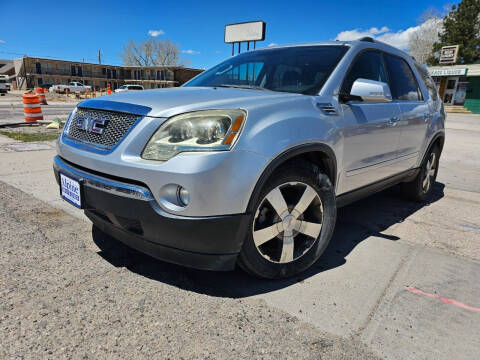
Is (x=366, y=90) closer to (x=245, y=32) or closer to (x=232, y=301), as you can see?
(x=232, y=301)

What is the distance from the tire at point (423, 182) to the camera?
420 centimetres

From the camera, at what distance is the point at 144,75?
219ft

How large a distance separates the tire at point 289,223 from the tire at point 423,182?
2.23 m

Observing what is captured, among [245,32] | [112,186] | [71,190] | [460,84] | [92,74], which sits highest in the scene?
[92,74]

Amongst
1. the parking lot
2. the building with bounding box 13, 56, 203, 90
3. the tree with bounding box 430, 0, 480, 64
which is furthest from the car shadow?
the building with bounding box 13, 56, 203, 90

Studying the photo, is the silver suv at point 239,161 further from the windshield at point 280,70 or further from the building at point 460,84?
the building at point 460,84

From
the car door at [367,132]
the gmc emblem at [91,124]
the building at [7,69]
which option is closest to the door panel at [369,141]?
the car door at [367,132]

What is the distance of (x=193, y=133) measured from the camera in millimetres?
1858

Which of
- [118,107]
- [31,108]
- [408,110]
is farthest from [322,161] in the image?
[31,108]

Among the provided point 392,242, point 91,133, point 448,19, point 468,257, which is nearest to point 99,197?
point 91,133

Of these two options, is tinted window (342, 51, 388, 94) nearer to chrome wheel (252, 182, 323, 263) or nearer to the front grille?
chrome wheel (252, 182, 323, 263)

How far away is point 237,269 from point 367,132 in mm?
1511

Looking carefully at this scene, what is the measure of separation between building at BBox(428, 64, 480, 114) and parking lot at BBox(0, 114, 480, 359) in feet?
109

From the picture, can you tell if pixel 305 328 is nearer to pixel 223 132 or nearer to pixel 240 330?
pixel 240 330
